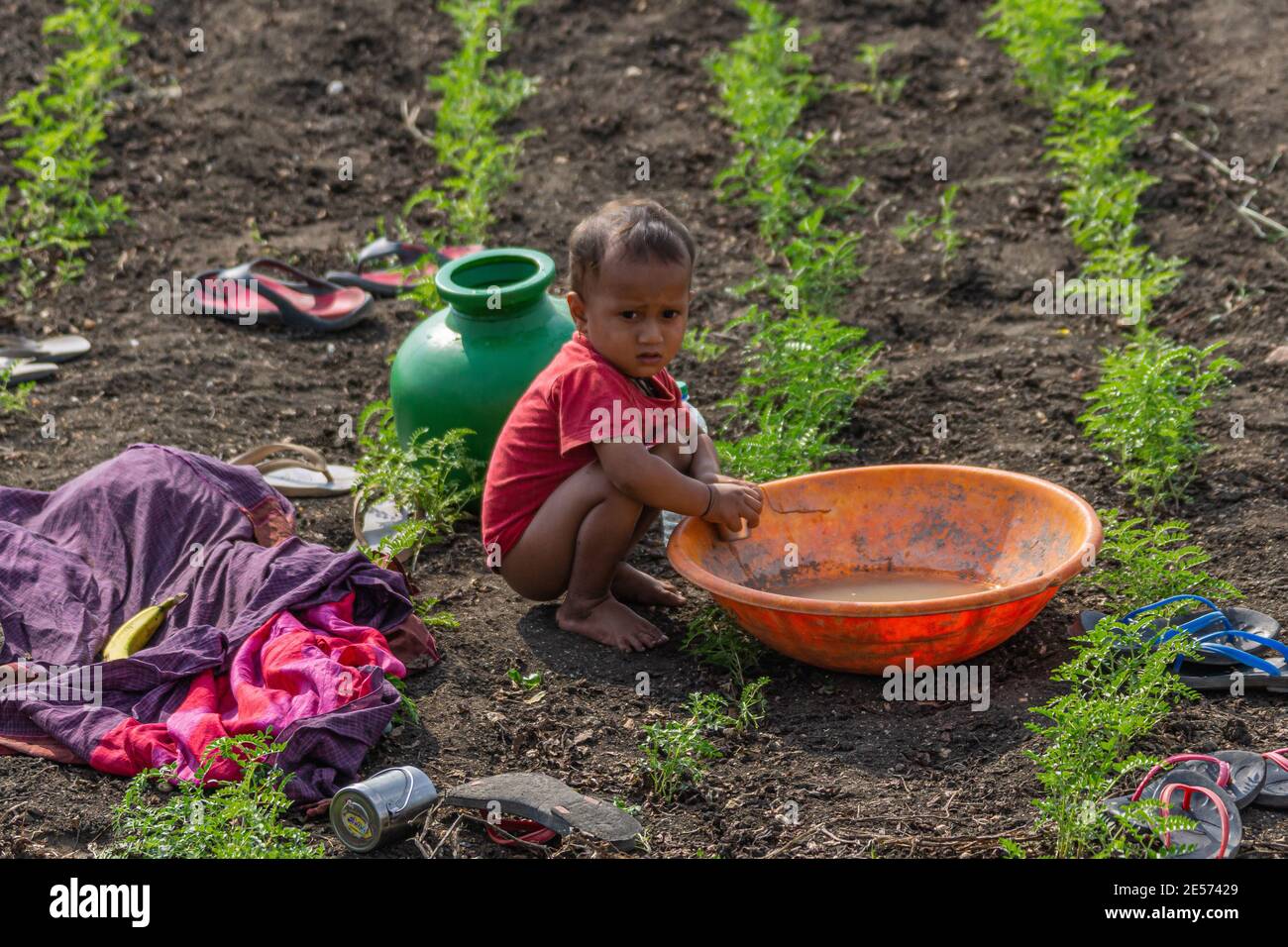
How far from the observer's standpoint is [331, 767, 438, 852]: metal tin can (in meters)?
2.99

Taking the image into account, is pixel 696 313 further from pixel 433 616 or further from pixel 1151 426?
pixel 433 616

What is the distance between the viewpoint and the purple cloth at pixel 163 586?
336cm

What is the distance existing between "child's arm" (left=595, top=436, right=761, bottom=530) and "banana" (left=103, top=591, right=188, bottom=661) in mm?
1201

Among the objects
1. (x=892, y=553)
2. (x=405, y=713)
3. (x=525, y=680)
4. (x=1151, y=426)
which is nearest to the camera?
(x=405, y=713)

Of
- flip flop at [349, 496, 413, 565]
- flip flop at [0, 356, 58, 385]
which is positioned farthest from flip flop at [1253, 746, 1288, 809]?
flip flop at [0, 356, 58, 385]

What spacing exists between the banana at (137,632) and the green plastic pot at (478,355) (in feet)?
3.30

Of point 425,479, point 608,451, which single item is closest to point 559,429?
point 608,451

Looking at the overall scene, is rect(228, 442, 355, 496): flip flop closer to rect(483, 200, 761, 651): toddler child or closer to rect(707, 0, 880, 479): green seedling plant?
rect(483, 200, 761, 651): toddler child

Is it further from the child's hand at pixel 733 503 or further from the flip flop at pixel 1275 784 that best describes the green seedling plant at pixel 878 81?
the flip flop at pixel 1275 784

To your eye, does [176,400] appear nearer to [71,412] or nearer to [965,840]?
[71,412]

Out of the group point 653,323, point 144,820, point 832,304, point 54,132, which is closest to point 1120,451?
point 832,304

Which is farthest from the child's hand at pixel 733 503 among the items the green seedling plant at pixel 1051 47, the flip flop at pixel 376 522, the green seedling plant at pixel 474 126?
the green seedling plant at pixel 1051 47

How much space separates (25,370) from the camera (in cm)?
547

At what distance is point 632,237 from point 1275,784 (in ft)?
6.18
